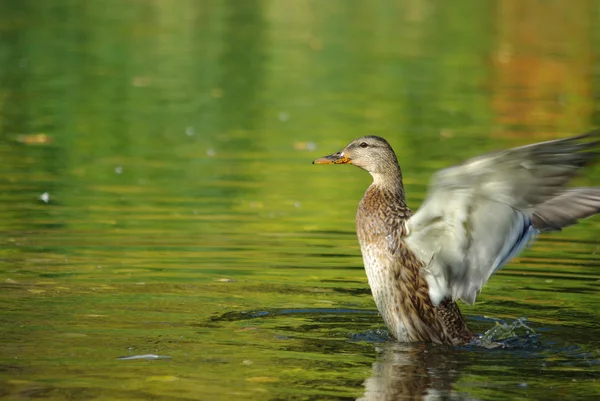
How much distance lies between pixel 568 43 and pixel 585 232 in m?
18.5

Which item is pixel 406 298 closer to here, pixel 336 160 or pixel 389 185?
pixel 389 185

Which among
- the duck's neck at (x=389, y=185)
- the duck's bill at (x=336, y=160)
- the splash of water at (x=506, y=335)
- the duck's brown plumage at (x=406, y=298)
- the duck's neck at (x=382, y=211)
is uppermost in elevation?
the duck's bill at (x=336, y=160)

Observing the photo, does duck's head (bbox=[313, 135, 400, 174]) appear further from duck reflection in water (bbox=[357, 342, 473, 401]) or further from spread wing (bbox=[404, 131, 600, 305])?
duck reflection in water (bbox=[357, 342, 473, 401])

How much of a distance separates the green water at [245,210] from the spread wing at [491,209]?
1.79ft

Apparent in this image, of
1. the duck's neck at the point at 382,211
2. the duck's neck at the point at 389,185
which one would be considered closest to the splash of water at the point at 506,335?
the duck's neck at the point at 382,211

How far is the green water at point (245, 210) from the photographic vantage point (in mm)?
7574

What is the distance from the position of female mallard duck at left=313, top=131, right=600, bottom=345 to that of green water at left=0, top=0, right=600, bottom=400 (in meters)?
0.29

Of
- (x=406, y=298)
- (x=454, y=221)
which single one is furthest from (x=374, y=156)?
(x=454, y=221)

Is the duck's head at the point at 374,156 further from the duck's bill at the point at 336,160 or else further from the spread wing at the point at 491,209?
the spread wing at the point at 491,209

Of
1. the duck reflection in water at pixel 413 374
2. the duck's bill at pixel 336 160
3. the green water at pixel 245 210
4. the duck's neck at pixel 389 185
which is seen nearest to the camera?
the duck reflection in water at pixel 413 374

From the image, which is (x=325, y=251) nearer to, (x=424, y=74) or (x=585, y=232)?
(x=585, y=232)

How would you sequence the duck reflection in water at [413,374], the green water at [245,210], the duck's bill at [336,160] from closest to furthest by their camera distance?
1. the duck reflection in water at [413,374]
2. the green water at [245,210]
3. the duck's bill at [336,160]

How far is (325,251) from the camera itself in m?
11.1

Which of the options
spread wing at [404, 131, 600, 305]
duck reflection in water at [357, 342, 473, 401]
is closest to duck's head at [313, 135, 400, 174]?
spread wing at [404, 131, 600, 305]
